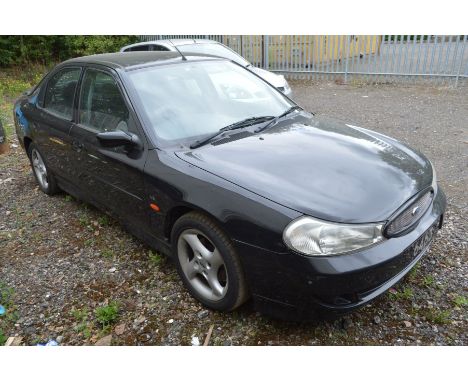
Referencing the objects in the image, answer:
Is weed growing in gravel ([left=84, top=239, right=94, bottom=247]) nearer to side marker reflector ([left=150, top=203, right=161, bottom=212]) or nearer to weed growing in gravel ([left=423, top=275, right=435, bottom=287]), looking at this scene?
side marker reflector ([left=150, top=203, right=161, bottom=212])

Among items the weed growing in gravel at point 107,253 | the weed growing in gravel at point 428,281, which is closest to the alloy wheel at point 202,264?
the weed growing in gravel at point 107,253

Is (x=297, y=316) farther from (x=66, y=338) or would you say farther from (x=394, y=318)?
(x=66, y=338)

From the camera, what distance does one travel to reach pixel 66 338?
2.71 metres

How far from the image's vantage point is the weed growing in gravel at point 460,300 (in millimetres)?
2705

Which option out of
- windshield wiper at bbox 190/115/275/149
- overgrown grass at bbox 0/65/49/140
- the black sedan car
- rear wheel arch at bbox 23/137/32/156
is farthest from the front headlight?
A: overgrown grass at bbox 0/65/49/140

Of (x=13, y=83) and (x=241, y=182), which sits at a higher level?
(x=241, y=182)

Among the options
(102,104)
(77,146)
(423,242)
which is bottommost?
(423,242)

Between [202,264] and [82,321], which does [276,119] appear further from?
[82,321]

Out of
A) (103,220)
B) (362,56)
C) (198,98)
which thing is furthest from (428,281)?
(362,56)

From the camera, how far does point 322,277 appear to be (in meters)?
2.11

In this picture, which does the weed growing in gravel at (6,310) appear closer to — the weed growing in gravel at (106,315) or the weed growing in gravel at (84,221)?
the weed growing in gravel at (106,315)

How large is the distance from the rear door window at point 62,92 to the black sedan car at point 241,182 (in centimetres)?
2

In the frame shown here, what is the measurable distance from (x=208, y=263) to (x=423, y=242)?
136cm

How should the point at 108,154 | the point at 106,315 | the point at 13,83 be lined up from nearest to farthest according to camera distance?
the point at 106,315, the point at 108,154, the point at 13,83
